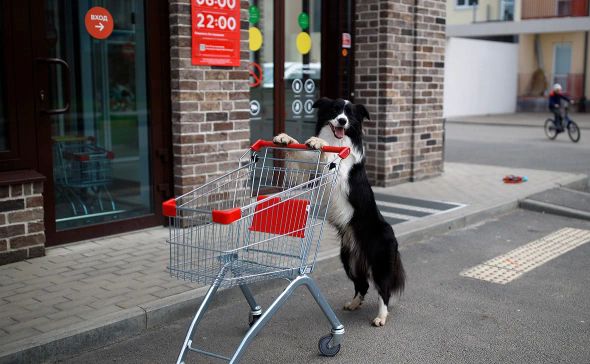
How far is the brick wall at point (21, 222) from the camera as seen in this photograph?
5.70 m

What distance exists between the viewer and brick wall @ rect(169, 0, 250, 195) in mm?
6867

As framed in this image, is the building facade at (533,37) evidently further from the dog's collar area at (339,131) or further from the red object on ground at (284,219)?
the red object on ground at (284,219)

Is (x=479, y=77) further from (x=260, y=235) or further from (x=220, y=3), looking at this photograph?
(x=260, y=235)

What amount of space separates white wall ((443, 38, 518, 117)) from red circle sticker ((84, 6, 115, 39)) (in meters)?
22.8

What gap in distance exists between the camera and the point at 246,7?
24.4ft

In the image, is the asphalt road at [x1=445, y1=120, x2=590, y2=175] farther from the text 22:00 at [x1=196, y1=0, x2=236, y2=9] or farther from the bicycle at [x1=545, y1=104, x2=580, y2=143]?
the text 22:00 at [x1=196, y1=0, x2=236, y2=9]

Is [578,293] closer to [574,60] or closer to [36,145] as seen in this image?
[36,145]

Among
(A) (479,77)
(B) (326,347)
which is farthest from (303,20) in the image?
(A) (479,77)

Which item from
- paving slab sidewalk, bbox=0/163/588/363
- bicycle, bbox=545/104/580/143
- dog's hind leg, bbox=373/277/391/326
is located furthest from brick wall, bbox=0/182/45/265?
bicycle, bbox=545/104/580/143

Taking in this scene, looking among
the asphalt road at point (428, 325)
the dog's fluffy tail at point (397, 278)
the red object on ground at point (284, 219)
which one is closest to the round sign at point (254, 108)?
the asphalt road at point (428, 325)

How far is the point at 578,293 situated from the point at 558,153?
10.8m

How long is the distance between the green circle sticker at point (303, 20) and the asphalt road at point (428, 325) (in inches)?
170

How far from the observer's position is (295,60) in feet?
30.7

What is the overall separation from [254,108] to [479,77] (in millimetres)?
23482
